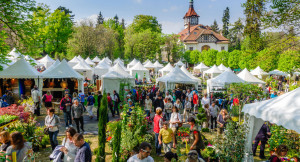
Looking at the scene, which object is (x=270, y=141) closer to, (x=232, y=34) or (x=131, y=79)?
(x=131, y=79)

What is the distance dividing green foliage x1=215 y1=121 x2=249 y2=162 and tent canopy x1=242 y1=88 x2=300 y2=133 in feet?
2.24

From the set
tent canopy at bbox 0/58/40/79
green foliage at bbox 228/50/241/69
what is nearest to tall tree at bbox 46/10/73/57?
tent canopy at bbox 0/58/40/79

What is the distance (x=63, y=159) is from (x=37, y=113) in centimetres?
845

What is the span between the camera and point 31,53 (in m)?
11.0

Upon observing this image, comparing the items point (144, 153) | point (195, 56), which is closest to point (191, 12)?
point (195, 56)

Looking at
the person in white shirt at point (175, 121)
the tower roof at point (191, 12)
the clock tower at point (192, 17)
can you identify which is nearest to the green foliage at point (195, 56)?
the clock tower at point (192, 17)

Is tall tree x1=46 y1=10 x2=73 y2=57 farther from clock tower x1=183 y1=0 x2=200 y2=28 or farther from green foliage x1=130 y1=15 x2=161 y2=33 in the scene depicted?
clock tower x1=183 y1=0 x2=200 y2=28

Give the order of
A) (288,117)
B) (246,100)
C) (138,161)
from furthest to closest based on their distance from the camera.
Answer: (246,100), (288,117), (138,161)

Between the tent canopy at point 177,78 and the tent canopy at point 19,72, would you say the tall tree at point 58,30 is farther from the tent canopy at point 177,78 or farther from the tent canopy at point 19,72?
the tent canopy at point 177,78

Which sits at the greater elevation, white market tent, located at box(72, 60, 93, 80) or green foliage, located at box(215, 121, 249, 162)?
white market tent, located at box(72, 60, 93, 80)

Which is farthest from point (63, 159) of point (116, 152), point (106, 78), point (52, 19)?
point (52, 19)

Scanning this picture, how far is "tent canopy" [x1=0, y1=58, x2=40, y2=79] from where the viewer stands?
1232cm

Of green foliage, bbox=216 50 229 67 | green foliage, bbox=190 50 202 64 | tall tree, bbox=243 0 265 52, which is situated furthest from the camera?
green foliage, bbox=190 50 202 64

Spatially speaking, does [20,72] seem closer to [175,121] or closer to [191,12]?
[175,121]
